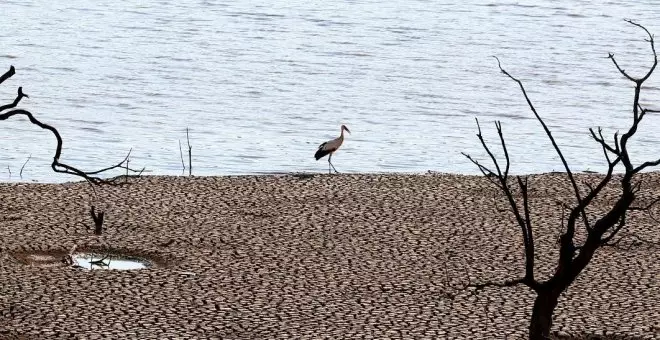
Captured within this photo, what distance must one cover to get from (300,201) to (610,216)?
568 cm

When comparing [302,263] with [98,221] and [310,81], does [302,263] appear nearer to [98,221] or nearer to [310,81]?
[98,221]

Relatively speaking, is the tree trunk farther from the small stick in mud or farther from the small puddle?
the small stick in mud

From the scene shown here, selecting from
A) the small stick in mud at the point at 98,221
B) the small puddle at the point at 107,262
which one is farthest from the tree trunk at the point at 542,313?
the small stick in mud at the point at 98,221

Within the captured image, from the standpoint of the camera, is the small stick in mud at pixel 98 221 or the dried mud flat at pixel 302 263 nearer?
the dried mud flat at pixel 302 263

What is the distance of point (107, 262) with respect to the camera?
10.7 m

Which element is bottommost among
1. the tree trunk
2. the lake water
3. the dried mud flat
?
the lake water

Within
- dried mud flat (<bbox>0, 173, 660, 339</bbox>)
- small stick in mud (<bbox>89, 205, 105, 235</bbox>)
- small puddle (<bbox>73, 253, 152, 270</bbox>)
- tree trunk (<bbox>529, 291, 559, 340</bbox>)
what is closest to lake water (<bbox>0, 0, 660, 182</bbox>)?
dried mud flat (<bbox>0, 173, 660, 339</bbox>)

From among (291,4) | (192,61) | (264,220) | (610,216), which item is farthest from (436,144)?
(291,4)

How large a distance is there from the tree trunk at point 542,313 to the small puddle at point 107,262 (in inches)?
139

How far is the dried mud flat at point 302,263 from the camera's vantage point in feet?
30.4

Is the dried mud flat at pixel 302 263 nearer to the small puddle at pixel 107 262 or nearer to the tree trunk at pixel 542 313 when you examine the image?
the small puddle at pixel 107 262

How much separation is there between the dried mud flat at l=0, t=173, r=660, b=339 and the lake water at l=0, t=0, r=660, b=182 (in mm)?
2681

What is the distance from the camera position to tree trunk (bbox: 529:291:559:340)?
7715 mm

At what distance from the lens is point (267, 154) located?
674 inches
